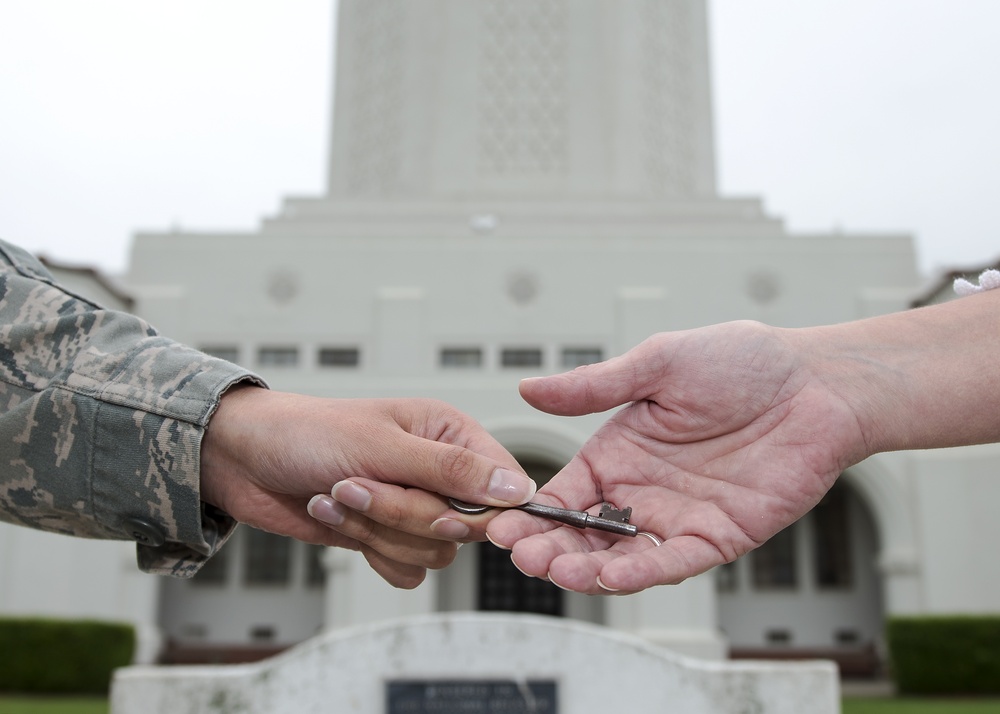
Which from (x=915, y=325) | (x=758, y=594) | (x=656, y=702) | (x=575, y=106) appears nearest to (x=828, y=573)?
(x=758, y=594)

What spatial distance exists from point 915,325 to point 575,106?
53.9 ft

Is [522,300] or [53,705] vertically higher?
[522,300]

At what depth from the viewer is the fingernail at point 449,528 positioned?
6.25 feet

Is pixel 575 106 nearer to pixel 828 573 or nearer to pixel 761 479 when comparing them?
pixel 828 573

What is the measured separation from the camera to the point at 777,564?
1580cm

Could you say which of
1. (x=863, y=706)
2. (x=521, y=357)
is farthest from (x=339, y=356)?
(x=863, y=706)

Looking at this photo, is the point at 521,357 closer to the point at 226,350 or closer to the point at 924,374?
the point at 226,350

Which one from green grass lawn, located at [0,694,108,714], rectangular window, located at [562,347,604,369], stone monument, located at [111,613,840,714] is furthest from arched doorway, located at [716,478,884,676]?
stone monument, located at [111,613,840,714]

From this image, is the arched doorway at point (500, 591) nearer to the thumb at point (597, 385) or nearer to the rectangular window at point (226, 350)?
the rectangular window at point (226, 350)

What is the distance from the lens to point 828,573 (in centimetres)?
1566

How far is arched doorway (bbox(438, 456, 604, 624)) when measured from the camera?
50.2ft

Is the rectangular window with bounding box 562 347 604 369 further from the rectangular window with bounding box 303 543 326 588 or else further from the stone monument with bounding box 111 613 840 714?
the stone monument with bounding box 111 613 840 714

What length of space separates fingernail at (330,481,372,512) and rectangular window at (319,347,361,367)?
14.0 metres

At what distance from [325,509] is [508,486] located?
39 centimetres
